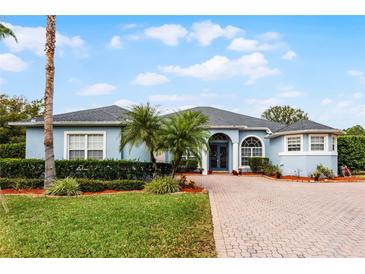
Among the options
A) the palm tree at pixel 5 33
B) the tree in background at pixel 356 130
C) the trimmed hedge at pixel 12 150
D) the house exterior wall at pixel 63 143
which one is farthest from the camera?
the tree in background at pixel 356 130

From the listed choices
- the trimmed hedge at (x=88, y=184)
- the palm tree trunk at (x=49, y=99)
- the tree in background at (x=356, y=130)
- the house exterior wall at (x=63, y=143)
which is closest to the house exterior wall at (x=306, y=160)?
the house exterior wall at (x=63, y=143)

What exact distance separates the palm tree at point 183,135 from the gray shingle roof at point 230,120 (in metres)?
9.84

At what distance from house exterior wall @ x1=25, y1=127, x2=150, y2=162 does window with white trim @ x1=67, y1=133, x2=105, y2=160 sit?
33 cm

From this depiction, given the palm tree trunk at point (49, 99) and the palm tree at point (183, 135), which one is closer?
the palm tree trunk at point (49, 99)

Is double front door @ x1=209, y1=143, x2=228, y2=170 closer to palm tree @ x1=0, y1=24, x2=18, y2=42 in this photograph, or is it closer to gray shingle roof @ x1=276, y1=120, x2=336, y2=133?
gray shingle roof @ x1=276, y1=120, x2=336, y2=133

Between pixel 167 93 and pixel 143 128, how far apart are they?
7.38 metres

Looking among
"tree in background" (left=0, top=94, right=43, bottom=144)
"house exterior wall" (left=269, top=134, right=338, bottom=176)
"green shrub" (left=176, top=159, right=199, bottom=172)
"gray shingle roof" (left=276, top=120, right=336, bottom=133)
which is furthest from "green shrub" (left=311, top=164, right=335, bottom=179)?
"tree in background" (left=0, top=94, right=43, bottom=144)

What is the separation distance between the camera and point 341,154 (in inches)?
840

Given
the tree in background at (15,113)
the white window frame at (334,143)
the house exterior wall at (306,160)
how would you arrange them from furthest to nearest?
1. the tree in background at (15,113)
2. the white window frame at (334,143)
3. the house exterior wall at (306,160)

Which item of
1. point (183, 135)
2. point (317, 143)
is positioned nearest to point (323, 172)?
point (317, 143)

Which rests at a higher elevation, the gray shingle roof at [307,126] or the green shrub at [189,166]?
the gray shingle roof at [307,126]

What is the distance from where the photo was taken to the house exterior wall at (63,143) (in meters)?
16.3

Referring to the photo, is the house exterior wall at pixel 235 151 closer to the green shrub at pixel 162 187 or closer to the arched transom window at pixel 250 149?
the arched transom window at pixel 250 149
